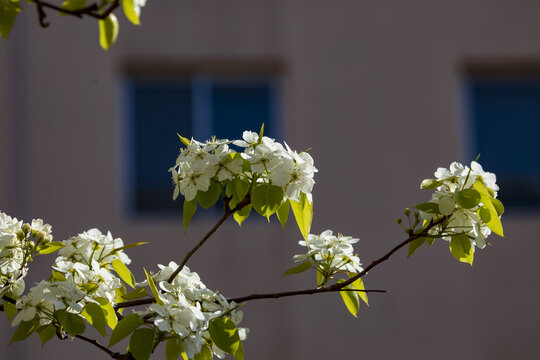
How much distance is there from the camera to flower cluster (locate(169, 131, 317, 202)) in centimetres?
112

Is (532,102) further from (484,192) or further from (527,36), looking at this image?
(484,192)

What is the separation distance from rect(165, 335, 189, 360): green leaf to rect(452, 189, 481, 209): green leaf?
0.44 metres

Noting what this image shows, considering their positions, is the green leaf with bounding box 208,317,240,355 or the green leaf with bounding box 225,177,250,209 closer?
the green leaf with bounding box 208,317,240,355

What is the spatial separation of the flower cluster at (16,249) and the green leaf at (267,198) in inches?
13.5

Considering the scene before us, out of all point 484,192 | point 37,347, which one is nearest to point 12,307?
point 484,192

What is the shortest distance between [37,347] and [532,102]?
3.19 meters

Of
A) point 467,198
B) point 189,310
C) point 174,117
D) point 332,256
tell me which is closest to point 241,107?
point 174,117

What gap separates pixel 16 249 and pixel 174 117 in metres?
3.47

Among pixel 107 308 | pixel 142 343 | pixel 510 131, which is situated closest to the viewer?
pixel 142 343

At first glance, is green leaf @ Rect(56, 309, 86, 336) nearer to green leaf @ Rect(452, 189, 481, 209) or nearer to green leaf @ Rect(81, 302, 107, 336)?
green leaf @ Rect(81, 302, 107, 336)

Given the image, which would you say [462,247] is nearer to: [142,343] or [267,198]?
[267,198]

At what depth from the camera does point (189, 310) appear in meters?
1.02

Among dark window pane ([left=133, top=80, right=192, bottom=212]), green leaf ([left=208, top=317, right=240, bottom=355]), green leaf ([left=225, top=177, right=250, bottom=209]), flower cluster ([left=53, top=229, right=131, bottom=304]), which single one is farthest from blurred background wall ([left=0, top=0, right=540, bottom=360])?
green leaf ([left=208, top=317, right=240, bottom=355])

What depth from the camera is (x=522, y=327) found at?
4516 millimetres
